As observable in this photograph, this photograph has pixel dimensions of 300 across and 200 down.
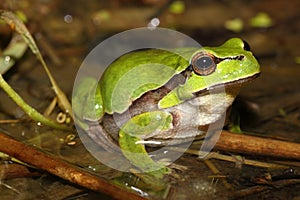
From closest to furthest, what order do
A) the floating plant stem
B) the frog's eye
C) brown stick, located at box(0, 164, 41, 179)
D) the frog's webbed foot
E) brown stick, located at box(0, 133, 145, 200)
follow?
brown stick, located at box(0, 133, 145, 200) < brown stick, located at box(0, 164, 41, 179) < the frog's eye < the floating plant stem < the frog's webbed foot

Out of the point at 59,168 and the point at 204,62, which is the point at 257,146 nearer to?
the point at 204,62

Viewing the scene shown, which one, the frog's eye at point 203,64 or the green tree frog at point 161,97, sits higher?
the frog's eye at point 203,64

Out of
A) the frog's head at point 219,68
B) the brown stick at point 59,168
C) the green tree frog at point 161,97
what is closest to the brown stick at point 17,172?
the brown stick at point 59,168

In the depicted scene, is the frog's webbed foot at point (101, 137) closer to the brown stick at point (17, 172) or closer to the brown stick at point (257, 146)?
the brown stick at point (17, 172)

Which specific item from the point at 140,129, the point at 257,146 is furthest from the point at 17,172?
the point at 257,146

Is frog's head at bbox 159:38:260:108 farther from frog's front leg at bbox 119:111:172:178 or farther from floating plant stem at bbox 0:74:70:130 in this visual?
floating plant stem at bbox 0:74:70:130

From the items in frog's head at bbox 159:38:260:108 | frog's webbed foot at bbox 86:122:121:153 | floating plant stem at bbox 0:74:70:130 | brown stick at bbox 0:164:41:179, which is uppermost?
frog's head at bbox 159:38:260:108

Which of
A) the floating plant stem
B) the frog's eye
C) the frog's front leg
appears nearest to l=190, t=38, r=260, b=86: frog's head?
the frog's eye
